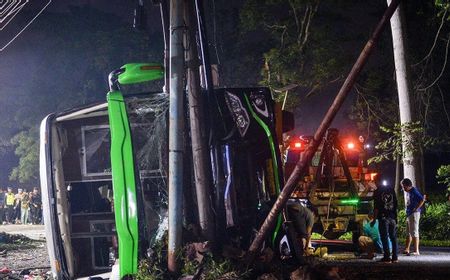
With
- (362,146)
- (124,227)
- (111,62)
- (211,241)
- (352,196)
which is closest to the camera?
(124,227)

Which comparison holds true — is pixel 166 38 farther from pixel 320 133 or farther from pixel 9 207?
pixel 9 207

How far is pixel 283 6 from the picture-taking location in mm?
23312

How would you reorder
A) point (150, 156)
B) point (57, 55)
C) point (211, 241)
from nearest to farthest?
point (211, 241) → point (150, 156) → point (57, 55)

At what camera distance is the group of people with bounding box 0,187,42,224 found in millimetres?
29078

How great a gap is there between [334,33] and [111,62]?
1224 cm

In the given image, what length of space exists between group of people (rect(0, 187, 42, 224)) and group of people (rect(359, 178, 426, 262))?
20.9 m

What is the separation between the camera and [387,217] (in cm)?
1088

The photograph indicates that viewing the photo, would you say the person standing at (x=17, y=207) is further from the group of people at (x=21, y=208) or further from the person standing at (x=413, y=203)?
the person standing at (x=413, y=203)

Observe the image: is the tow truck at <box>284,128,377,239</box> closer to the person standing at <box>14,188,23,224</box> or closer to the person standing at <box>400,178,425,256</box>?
the person standing at <box>400,178,425,256</box>

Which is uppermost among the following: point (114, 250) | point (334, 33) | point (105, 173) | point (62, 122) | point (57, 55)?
point (57, 55)

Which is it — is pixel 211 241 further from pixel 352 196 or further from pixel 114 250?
pixel 352 196

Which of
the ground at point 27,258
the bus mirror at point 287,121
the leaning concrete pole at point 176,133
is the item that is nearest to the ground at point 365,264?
the ground at point 27,258

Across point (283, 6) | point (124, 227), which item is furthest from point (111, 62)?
point (124, 227)

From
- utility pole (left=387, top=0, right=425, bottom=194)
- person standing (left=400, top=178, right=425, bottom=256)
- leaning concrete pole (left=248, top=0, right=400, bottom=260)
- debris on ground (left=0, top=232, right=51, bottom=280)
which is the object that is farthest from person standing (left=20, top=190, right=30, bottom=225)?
leaning concrete pole (left=248, top=0, right=400, bottom=260)
